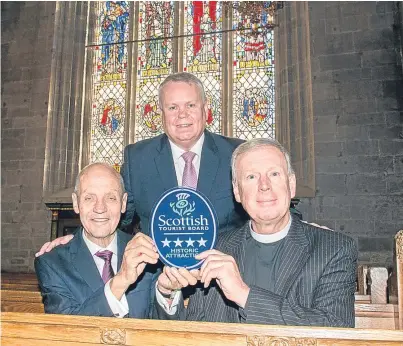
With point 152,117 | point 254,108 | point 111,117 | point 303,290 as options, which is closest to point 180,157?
point 303,290

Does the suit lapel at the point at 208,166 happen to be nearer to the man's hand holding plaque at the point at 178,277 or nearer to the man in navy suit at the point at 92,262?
the man in navy suit at the point at 92,262

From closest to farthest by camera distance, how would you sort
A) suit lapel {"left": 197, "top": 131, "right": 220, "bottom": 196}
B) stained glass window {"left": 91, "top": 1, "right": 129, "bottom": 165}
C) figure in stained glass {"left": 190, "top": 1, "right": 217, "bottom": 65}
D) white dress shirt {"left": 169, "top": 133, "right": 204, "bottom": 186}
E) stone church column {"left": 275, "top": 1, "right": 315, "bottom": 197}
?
suit lapel {"left": 197, "top": 131, "right": 220, "bottom": 196} → white dress shirt {"left": 169, "top": 133, "right": 204, "bottom": 186} → stone church column {"left": 275, "top": 1, "right": 315, "bottom": 197} → figure in stained glass {"left": 190, "top": 1, "right": 217, "bottom": 65} → stained glass window {"left": 91, "top": 1, "right": 129, "bottom": 165}

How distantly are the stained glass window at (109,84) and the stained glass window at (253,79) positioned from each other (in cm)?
238

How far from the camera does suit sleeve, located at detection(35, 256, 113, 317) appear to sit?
60.8 inches

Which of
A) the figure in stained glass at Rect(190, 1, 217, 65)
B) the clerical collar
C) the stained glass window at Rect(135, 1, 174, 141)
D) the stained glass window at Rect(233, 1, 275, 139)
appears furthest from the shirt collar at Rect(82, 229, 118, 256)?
the figure in stained glass at Rect(190, 1, 217, 65)

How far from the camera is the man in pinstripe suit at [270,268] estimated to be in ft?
4.36

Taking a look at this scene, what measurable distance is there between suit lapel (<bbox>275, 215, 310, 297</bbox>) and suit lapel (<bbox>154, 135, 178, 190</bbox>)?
775 millimetres

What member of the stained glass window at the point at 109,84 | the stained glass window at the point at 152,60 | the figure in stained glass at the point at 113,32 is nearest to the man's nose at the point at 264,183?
the stained glass window at the point at 152,60

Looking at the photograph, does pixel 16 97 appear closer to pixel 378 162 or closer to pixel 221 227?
pixel 378 162

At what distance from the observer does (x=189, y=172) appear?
220 cm

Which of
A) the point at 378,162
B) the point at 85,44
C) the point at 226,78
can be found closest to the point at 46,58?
the point at 85,44

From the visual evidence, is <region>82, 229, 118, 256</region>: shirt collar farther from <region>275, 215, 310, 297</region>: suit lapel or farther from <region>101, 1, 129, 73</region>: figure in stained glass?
<region>101, 1, 129, 73</region>: figure in stained glass

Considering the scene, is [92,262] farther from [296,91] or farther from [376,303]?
[296,91]

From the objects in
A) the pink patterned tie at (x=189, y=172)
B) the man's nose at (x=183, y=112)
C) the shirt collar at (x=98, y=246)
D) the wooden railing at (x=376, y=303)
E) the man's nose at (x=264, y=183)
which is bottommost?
the wooden railing at (x=376, y=303)
